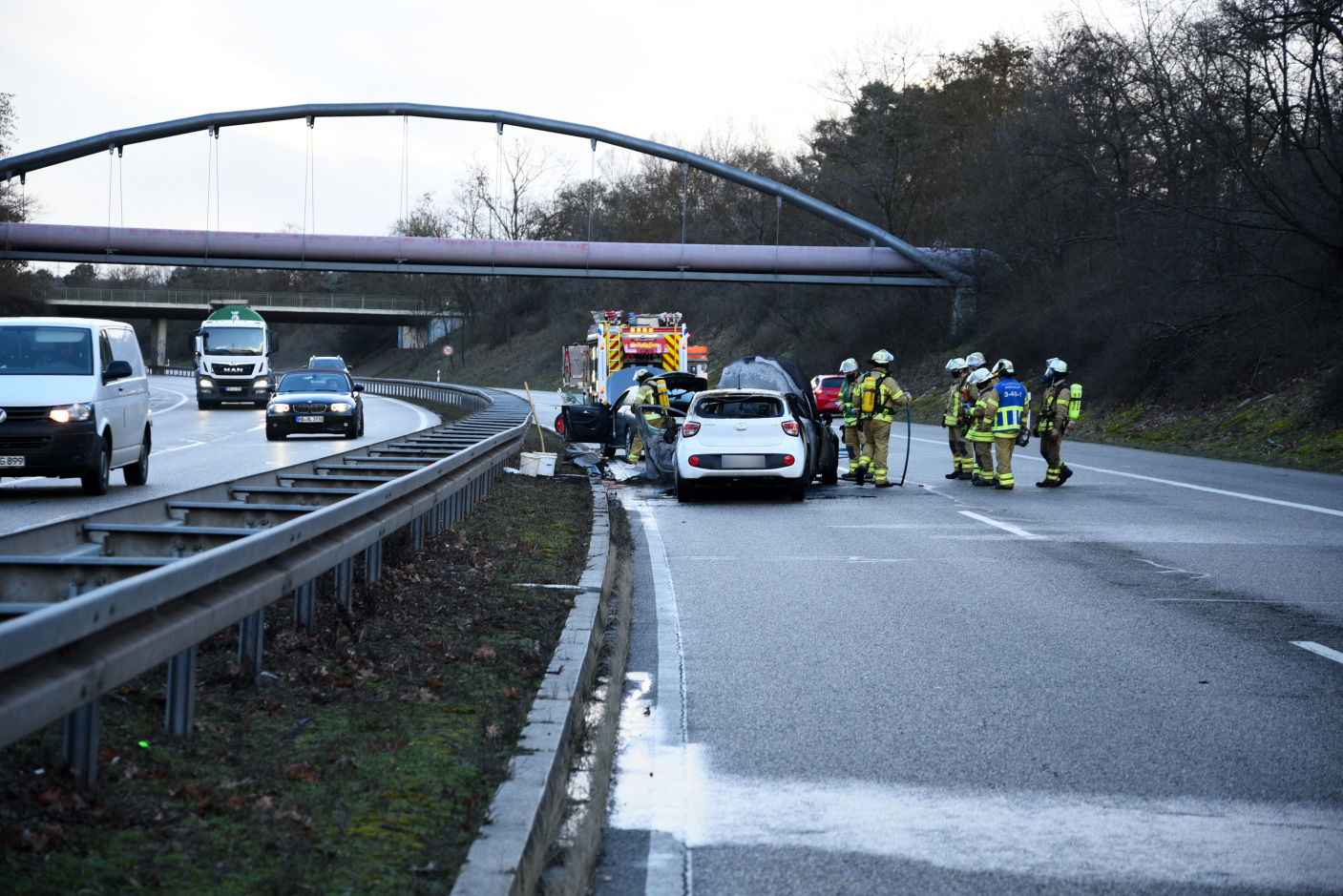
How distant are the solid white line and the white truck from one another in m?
34.7

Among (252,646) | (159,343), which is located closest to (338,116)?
(159,343)

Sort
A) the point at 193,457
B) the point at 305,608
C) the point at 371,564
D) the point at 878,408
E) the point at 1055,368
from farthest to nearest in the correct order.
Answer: the point at 193,457 → the point at 878,408 → the point at 1055,368 → the point at 371,564 → the point at 305,608

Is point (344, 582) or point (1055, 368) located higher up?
point (1055, 368)

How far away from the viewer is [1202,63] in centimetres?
2891

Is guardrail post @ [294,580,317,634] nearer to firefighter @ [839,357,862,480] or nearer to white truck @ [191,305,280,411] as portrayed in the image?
firefighter @ [839,357,862,480]

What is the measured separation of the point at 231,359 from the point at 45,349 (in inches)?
1136

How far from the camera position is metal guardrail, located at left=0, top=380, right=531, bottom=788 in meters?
3.29

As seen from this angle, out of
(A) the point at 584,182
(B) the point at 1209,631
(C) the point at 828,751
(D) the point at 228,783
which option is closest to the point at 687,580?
(B) the point at 1209,631

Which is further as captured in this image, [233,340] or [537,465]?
[233,340]

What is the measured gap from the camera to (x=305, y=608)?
6512 mm

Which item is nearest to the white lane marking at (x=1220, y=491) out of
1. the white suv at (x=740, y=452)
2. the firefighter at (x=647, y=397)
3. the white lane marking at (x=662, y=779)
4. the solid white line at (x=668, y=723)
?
the white suv at (x=740, y=452)

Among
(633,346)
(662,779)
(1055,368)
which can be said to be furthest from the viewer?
(633,346)

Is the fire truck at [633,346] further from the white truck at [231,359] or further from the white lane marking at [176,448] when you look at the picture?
the white truck at [231,359]

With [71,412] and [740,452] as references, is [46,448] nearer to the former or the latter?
[71,412]
